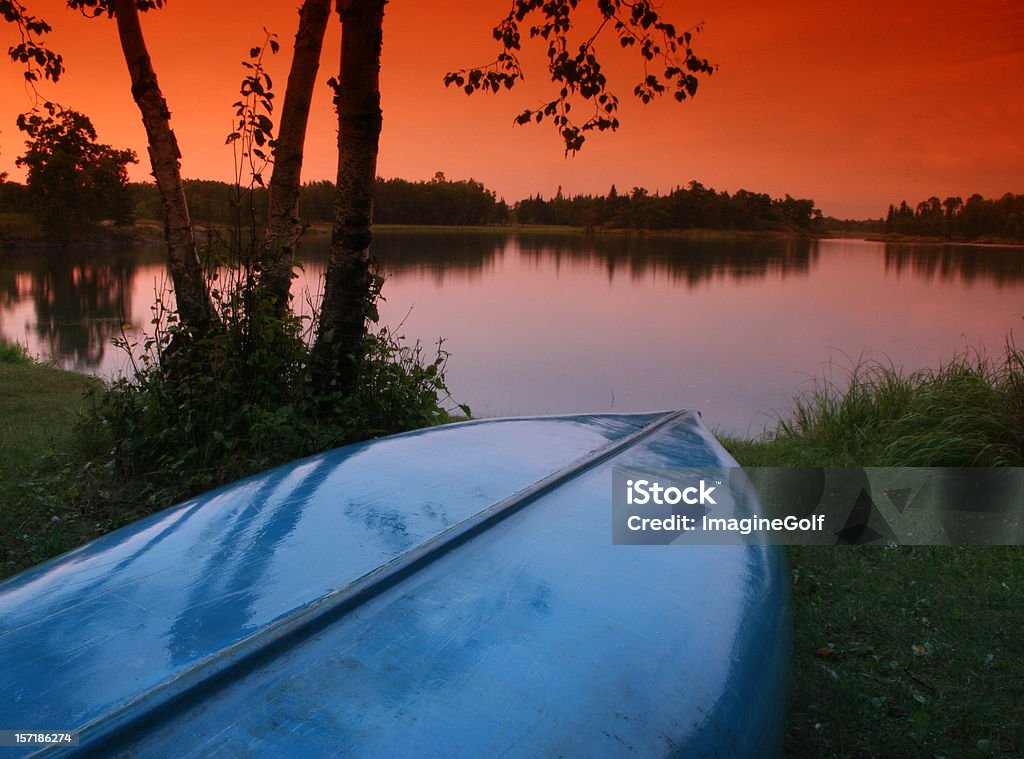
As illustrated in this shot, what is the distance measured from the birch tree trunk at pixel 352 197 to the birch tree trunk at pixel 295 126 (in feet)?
1.98

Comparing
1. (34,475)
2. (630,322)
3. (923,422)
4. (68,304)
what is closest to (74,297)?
(68,304)

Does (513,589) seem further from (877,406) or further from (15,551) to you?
(877,406)

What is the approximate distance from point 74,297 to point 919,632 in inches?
801

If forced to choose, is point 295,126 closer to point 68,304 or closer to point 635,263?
point 68,304

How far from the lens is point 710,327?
15.6 meters

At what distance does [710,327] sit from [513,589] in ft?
47.7

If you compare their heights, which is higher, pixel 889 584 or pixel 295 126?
pixel 295 126

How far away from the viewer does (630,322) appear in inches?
634

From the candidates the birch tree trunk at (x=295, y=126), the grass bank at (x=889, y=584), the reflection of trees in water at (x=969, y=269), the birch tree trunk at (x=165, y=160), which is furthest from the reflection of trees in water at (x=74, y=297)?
the reflection of trees in water at (x=969, y=269)

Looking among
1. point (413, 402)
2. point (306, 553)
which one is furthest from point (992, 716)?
point (413, 402)

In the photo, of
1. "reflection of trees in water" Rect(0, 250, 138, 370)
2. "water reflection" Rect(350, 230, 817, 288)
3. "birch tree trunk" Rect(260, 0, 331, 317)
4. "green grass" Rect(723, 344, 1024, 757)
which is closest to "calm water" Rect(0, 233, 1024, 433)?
"reflection of trees in water" Rect(0, 250, 138, 370)

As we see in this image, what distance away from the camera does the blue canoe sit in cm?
127

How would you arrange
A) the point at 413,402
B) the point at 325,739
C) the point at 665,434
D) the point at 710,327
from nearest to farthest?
the point at 325,739 < the point at 665,434 < the point at 413,402 < the point at 710,327

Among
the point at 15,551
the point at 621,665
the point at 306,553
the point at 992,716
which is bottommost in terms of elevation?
the point at 992,716
